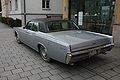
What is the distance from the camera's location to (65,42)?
3631mm

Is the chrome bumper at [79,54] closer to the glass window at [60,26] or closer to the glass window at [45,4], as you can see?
the glass window at [60,26]

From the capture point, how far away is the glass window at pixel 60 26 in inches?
190

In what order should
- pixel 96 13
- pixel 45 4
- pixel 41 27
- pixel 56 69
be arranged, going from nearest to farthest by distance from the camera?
pixel 56 69 → pixel 41 27 → pixel 96 13 → pixel 45 4

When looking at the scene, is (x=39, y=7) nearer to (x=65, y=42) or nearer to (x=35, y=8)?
(x=35, y=8)

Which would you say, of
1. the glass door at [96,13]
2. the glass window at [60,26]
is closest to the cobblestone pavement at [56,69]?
the glass window at [60,26]

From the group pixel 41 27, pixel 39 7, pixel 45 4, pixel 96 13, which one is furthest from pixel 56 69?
pixel 45 4

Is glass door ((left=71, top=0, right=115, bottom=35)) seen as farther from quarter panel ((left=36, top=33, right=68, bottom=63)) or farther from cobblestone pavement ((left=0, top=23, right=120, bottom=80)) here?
quarter panel ((left=36, top=33, right=68, bottom=63))

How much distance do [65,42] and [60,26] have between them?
4.96 ft

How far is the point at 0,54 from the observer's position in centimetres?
557

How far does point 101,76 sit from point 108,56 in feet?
5.66

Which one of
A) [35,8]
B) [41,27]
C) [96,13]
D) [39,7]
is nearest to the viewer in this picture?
[41,27]

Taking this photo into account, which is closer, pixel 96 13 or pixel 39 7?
pixel 96 13

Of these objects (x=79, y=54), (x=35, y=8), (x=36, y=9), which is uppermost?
(x=35, y=8)

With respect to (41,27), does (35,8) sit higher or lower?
higher
